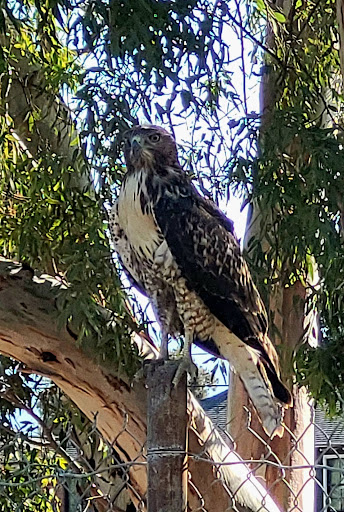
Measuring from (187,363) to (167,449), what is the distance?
46 cm

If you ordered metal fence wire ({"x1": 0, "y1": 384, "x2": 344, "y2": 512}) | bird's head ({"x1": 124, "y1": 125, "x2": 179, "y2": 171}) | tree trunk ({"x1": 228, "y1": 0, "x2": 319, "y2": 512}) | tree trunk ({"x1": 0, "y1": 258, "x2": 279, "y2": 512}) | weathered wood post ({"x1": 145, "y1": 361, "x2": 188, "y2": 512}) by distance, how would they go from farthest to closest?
1. tree trunk ({"x1": 228, "y1": 0, "x2": 319, "y2": 512})
2. tree trunk ({"x1": 0, "y1": 258, "x2": 279, "y2": 512})
3. bird's head ({"x1": 124, "y1": 125, "x2": 179, "y2": 171})
4. metal fence wire ({"x1": 0, "y1": 384, "x2": 344, "y2": 512})
5. weathered wood post ({"x1": 145, "y1": 361, "x2": 188, "y2": 512})

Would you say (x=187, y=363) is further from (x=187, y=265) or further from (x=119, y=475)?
(x=119, y=475)

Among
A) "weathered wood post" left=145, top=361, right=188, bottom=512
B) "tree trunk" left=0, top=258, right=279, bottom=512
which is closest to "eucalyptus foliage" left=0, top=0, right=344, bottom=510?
"tree trunk" left=0, top=258, right=279, bottom=512

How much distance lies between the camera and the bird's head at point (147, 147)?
2084 millimetres

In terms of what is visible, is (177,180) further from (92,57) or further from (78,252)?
(92,57)

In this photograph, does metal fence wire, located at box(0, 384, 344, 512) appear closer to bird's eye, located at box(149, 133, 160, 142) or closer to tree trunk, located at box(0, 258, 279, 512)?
tree trunk, located at box(0, 258, 279, 512)

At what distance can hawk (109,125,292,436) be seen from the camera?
1.98 metres

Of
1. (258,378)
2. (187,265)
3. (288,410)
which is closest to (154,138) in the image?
(187,265)

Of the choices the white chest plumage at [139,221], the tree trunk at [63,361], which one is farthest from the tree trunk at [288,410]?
the white chest plumage at [139,221]

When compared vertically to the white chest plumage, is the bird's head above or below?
above

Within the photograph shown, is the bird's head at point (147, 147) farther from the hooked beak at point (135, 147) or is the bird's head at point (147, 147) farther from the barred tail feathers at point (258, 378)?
the barred tail feathers at point (258, 378)

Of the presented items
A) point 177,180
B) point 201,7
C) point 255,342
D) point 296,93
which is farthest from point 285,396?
point 296,93

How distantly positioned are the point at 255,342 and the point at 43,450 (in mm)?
1467

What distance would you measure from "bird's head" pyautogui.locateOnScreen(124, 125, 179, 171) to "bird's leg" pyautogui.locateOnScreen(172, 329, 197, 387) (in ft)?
1.40
